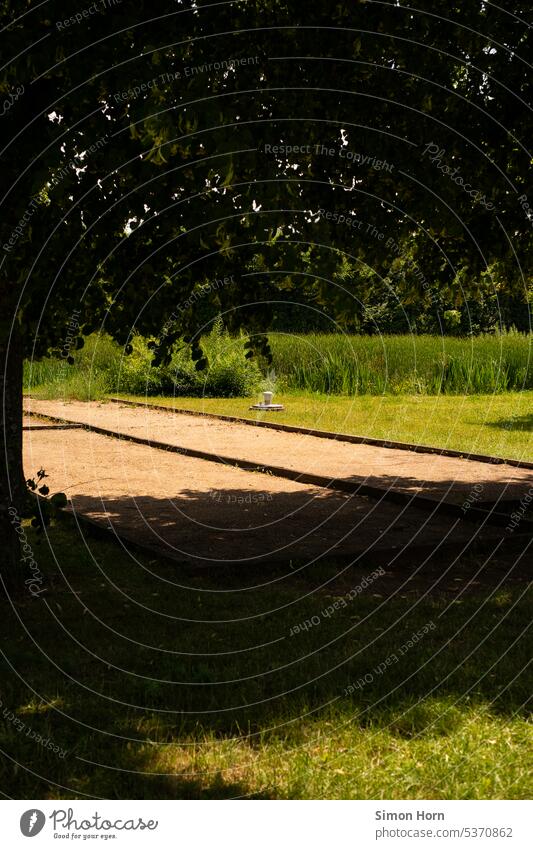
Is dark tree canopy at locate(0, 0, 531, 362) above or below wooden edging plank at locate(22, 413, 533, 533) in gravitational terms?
above

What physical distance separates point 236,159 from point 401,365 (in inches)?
933

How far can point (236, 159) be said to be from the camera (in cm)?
548

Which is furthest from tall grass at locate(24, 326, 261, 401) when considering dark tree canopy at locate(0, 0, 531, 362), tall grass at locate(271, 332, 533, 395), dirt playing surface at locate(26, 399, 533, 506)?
dark tree canopy at locate(0, 0, 531, 362)

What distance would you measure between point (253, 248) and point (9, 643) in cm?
295

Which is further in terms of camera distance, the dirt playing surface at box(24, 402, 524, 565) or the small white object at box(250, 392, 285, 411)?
the small white object at box(250, 392, 285, 411)

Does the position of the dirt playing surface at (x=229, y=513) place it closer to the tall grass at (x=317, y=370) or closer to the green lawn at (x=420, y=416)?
the green lawn at (x=420, y=416)

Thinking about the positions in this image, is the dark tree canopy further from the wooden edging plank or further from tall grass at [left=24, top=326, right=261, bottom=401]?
tall grass at [left=24, top=326, right=261, bottom=401]

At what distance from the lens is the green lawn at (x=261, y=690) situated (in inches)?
156

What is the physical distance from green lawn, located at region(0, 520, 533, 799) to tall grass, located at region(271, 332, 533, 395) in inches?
756

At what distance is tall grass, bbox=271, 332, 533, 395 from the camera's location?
2727 centimetres

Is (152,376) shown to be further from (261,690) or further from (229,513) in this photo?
(261,690)

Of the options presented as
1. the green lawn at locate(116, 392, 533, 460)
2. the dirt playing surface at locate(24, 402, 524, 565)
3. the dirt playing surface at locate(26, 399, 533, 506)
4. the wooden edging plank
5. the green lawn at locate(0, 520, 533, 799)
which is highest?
the green lawn at locate(116, 392, 533, 460)

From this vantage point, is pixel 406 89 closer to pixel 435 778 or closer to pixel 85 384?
pixel 435 778

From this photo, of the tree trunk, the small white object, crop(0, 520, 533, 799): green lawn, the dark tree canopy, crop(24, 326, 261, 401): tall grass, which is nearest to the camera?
crop(0, 520, 533, 799): green lawn
